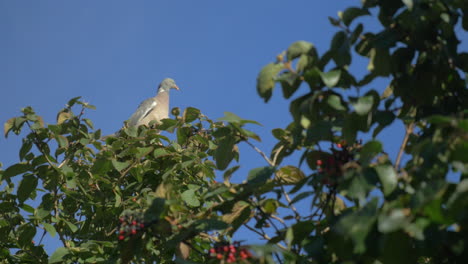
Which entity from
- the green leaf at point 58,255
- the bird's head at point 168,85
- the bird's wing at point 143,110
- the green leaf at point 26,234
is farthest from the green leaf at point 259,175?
the bird's head at point 168,85

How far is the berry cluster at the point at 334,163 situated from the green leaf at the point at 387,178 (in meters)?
0.22

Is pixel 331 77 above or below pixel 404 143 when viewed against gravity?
Answer: above

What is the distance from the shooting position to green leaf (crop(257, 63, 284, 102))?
2217 mm

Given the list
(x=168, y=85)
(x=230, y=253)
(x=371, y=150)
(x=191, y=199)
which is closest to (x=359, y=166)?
(x=371, y=150)

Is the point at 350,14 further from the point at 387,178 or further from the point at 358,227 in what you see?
the point at 358,227

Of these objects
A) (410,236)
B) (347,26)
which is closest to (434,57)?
(347,26)

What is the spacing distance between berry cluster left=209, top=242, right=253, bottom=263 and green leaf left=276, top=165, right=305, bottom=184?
522mm

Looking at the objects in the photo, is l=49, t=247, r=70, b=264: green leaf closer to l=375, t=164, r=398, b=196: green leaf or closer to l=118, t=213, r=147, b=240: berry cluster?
l=118, t=213, r=147, b=240: berry cluster

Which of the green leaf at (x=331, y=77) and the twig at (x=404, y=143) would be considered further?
the twig at (x=404, y=143)

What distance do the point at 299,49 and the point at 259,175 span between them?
0.54 m

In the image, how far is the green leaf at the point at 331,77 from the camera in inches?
80.7

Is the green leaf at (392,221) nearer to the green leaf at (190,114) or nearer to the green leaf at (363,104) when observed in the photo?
the green leaf at (363,104)

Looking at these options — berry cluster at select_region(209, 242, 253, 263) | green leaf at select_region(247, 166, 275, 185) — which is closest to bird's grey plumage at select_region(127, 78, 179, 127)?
green leaf at select_region(247, 166, 275, 185)

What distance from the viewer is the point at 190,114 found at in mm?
4848
